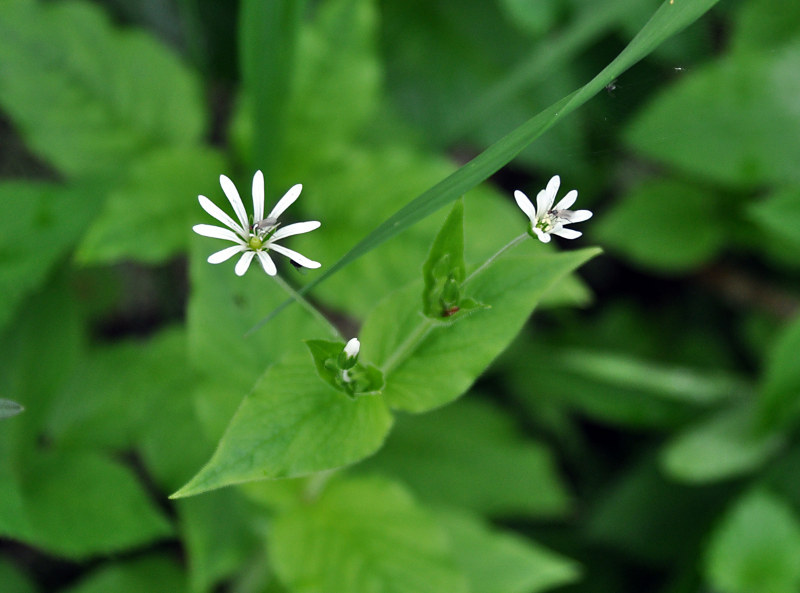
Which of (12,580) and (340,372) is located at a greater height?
(12,580)

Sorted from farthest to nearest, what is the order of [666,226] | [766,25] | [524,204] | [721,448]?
[666,226] → [766,25] → [721,448] → [524,204]

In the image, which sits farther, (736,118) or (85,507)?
(736,118)

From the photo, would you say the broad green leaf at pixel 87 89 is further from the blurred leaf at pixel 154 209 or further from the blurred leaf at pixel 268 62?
the blurred leaf at pixel 268 62

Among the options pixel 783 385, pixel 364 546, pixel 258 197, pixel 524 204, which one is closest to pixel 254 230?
pixel 258 197

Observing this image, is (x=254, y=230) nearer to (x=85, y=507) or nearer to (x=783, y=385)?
(x=85, y=507)

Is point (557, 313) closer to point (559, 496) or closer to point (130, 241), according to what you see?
point (559, 496)

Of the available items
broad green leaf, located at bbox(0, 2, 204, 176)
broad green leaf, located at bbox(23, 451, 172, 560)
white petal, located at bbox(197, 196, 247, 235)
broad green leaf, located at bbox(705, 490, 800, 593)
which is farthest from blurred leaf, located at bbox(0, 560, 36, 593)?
broad green leaf, located at bbox(705, 490, 800, 593)
